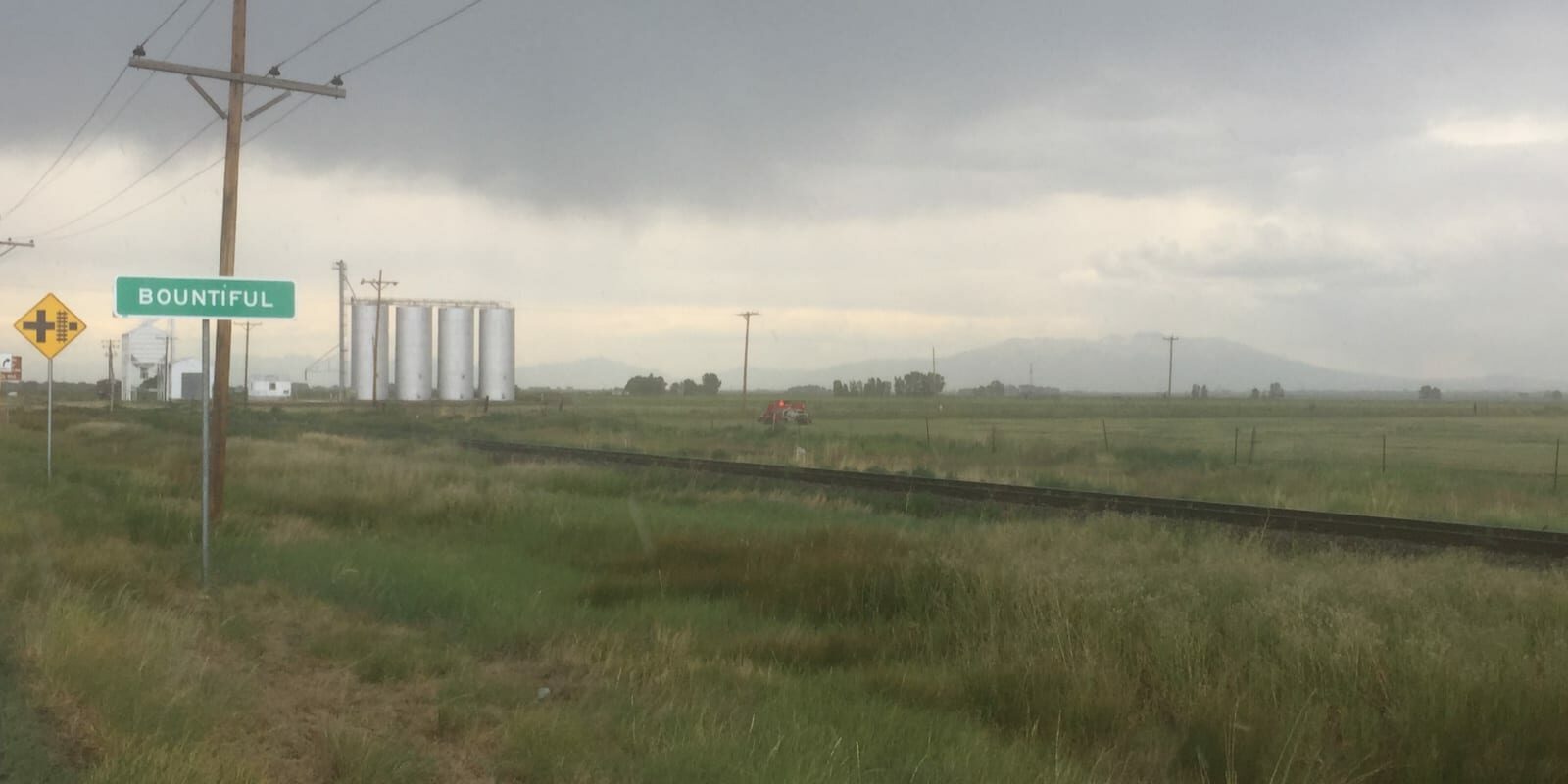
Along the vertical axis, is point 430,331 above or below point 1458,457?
above

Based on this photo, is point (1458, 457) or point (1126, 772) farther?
point (1458, 457)

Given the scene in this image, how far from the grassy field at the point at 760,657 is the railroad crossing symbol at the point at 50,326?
28.4 feet

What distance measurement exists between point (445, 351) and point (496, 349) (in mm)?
4632

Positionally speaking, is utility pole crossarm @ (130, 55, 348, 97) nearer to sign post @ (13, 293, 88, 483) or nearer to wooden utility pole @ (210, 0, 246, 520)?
wooden utility pole @ (210, 0, 246, 520)

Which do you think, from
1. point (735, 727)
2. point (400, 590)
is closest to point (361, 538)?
point (400, 590)

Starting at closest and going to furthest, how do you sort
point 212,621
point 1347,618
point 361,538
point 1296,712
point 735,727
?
point 735,727, point 1296,712, point 1347,618, point 212,621, point 361,538

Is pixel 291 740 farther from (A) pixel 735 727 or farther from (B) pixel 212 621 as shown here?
(B) pixel 212 621

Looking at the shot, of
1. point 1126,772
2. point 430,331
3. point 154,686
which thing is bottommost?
point 1126,772

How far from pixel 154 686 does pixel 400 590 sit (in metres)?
4.79

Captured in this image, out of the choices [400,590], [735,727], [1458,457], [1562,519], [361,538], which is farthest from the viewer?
[1458,457]

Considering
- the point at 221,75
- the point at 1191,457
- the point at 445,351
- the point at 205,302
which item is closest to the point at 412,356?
the point at 445,351

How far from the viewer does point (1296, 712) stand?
787cm

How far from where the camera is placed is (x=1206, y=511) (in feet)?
67.4

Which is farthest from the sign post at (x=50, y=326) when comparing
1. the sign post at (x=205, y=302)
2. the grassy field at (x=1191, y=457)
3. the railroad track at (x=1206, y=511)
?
the grassy field at (x=1191, y=457)
